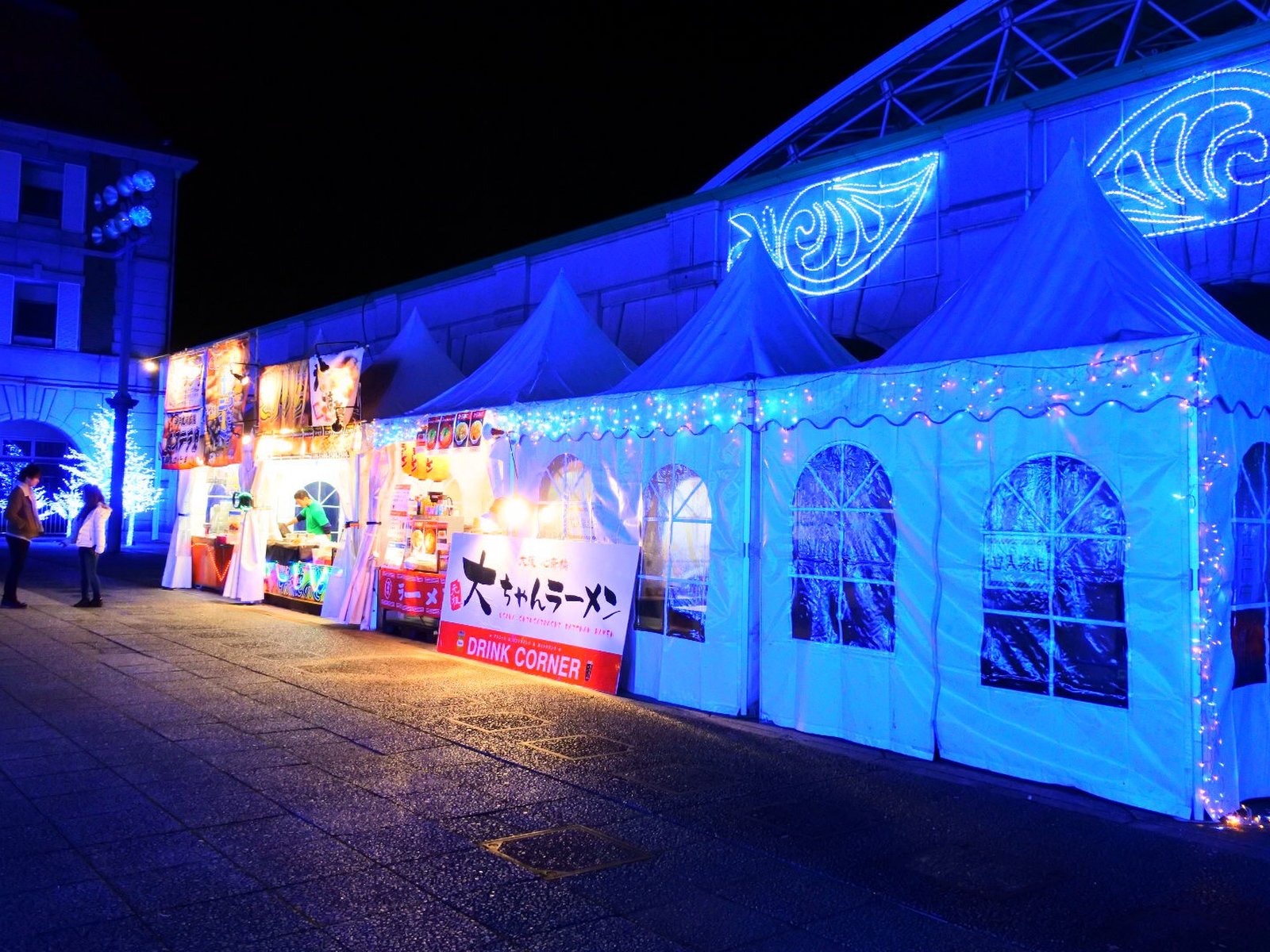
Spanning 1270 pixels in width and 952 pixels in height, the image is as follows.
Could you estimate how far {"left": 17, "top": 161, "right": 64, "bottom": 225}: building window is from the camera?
26859 mm

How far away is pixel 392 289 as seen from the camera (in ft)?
59.6

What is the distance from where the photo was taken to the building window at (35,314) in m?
26.9

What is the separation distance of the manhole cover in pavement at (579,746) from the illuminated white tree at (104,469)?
24265 mm

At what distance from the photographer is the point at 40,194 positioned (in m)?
27.2

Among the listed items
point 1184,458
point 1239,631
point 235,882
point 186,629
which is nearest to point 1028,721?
point 1239,631

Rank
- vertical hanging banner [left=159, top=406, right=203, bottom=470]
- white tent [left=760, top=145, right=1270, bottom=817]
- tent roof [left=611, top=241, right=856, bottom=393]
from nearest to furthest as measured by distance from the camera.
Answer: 1. white tent [left=760, top=145, right=1270, bottom=817]
2. tent roof [left=611, top=241, right=856, bottom=393]
3. vertical hanging banner [left=159, top=406, right=203, bottom=470]

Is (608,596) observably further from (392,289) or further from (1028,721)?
(392,289)

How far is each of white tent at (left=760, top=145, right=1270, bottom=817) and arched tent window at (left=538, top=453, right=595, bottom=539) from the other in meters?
2.17

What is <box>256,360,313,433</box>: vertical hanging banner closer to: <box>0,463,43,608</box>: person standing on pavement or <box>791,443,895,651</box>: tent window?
<box>0,463,43,608</box>: person standing on pavement

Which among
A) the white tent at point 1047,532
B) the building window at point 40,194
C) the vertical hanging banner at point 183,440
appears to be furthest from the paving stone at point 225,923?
the building window at point 40,194

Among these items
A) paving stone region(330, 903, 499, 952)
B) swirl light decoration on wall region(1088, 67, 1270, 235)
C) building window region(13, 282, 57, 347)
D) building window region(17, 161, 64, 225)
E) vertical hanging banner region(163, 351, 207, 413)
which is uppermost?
building window region(17, 161, 64, 225)

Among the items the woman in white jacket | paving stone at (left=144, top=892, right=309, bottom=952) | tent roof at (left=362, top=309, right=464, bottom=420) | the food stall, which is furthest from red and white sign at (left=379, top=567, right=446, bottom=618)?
paving stone at (left=144, top=892, right=309, bottom=952)

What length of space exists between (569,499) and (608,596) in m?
1.25

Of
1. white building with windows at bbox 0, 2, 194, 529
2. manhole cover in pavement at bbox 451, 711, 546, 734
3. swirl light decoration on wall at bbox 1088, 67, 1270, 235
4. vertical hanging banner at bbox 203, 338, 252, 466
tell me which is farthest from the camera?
white building with windows at bbox 0, 2, 194, 529
